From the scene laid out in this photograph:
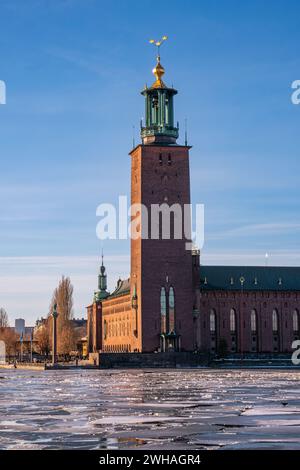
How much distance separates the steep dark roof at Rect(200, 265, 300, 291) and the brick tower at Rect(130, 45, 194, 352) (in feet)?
34.1

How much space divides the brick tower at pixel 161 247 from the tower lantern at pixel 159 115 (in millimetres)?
123

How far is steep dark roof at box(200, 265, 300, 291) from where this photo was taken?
119m

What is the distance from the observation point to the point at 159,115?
112m

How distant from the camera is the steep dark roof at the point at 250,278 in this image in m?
119

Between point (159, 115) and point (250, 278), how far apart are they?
25606mm

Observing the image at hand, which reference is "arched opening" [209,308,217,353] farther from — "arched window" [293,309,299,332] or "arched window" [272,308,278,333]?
"arched window" [293,309,299,332]

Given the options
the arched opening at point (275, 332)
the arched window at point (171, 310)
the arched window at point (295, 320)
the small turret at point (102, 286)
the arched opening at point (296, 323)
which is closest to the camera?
the arched window at point (171, 310)

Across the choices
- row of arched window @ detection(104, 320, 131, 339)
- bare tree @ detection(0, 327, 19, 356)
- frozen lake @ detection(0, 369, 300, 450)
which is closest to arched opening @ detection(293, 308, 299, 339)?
row of arched window @ detection(104, 320, 131, 339)

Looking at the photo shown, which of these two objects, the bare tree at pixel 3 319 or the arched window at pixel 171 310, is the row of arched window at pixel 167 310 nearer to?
the arched window at pixel 171 310

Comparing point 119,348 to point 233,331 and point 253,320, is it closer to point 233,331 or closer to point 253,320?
point 233,331

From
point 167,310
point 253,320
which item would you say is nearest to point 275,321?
point 253,320

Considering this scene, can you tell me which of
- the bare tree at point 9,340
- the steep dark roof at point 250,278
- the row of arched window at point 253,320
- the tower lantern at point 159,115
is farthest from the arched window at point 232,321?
the bare tree at point 9,340
